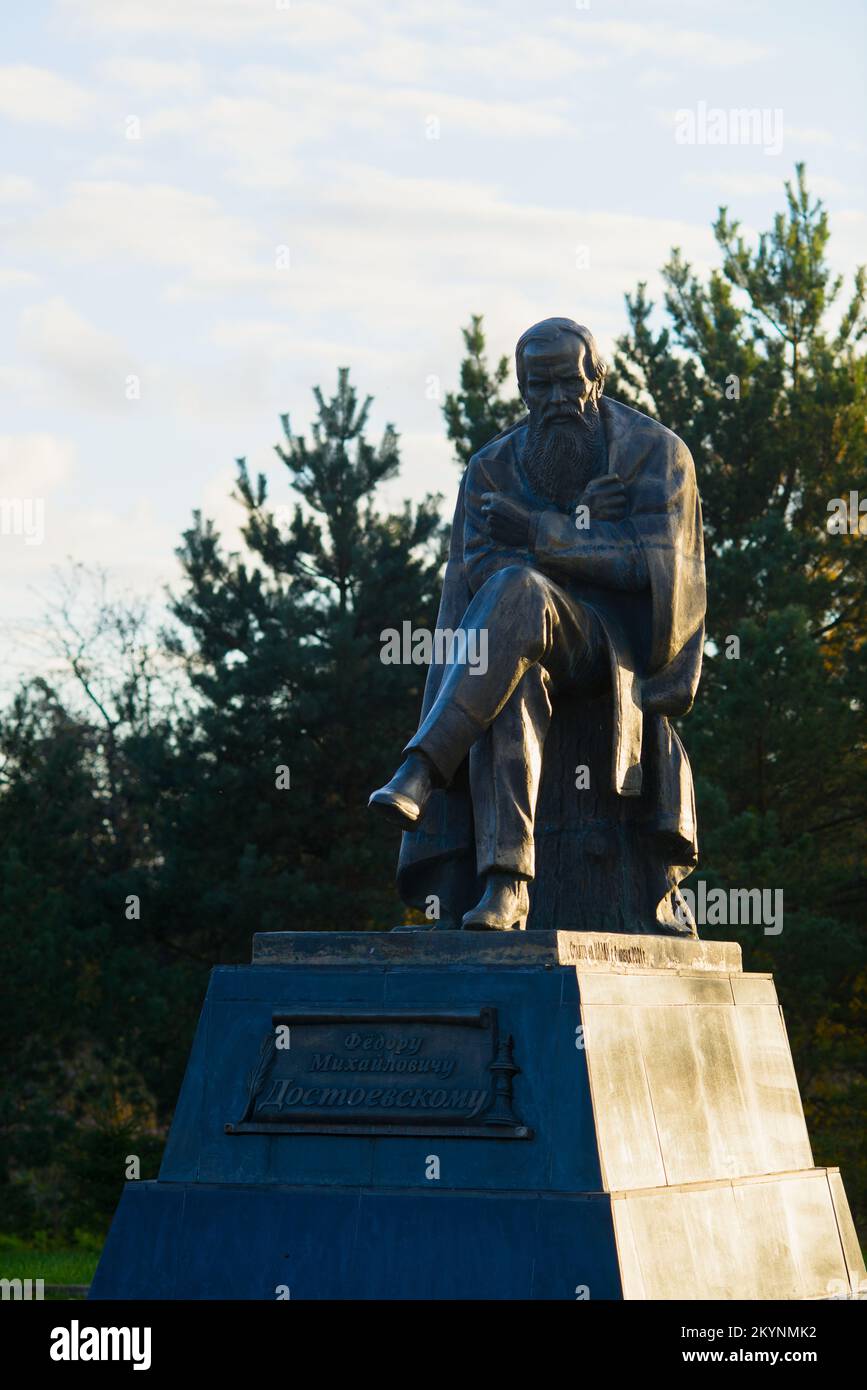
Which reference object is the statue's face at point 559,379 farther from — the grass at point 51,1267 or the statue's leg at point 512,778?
the grass at point 51,1267

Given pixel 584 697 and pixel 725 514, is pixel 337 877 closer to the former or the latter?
pixel 725 514

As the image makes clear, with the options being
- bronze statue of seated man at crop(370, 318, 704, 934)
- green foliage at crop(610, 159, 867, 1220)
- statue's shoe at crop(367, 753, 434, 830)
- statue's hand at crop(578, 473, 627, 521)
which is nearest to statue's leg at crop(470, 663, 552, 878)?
bronze statue of seated man at crop(370, 318, 704, 934)

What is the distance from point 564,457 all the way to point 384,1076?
2.24 m

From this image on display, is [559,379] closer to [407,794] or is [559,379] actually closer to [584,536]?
[584,536]

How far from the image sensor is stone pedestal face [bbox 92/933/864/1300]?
17.3 ft

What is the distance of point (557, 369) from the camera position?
6.68 metres

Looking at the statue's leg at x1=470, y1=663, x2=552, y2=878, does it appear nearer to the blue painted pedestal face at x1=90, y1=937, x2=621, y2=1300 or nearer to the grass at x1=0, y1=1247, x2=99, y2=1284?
the blue painted pedestal face at x1=90, y1=937, x2=621, y2=1300

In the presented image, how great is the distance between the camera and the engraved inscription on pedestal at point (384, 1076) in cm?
543

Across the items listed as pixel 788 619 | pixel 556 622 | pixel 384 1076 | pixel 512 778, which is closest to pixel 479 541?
pixel 556 622

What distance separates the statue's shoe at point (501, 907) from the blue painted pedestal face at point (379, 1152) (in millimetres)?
215

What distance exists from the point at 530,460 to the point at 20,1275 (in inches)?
239

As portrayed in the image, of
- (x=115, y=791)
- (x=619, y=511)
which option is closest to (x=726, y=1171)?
(x=619, y=511)

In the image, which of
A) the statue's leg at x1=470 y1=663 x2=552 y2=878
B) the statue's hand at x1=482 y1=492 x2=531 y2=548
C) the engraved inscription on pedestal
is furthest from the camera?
the statue's hand at x1=482 y1=492 x2=531 y2=548

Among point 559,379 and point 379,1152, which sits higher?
point 559,379
